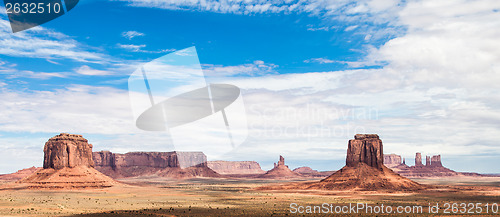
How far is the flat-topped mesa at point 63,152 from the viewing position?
123875 mm

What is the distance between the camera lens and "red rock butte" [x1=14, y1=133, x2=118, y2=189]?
11675 centimetres

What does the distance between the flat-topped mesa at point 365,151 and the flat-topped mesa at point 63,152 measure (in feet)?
272

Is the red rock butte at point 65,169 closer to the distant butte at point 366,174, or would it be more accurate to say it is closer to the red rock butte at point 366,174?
the distant butte at point 366,174

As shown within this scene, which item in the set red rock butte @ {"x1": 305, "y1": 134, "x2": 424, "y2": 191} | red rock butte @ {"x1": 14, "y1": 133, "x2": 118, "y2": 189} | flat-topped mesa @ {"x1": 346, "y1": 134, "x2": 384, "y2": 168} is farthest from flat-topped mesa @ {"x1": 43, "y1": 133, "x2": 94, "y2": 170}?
flat-topped mesa @ {"x1": 346, "y1": 134, "x2": 384, "y2": 168}

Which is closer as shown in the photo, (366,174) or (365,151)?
(366,174)

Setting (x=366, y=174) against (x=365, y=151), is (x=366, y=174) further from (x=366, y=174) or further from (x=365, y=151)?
(x=365, y=151)

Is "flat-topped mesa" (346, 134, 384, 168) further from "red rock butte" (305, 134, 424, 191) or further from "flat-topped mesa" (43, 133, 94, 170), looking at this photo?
"flat-topped mesa" (43, 133, 94, 170)

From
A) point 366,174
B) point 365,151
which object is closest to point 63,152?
point 366,174

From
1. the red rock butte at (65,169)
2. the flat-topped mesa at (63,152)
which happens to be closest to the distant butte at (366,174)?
the red rock butte at (65,169)

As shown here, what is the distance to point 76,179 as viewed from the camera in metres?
120

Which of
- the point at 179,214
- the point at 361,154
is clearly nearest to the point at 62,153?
the point at 179,214

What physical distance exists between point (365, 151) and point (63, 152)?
90.0 meters

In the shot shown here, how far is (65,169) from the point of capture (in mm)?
123062

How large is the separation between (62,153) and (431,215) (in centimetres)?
10189
